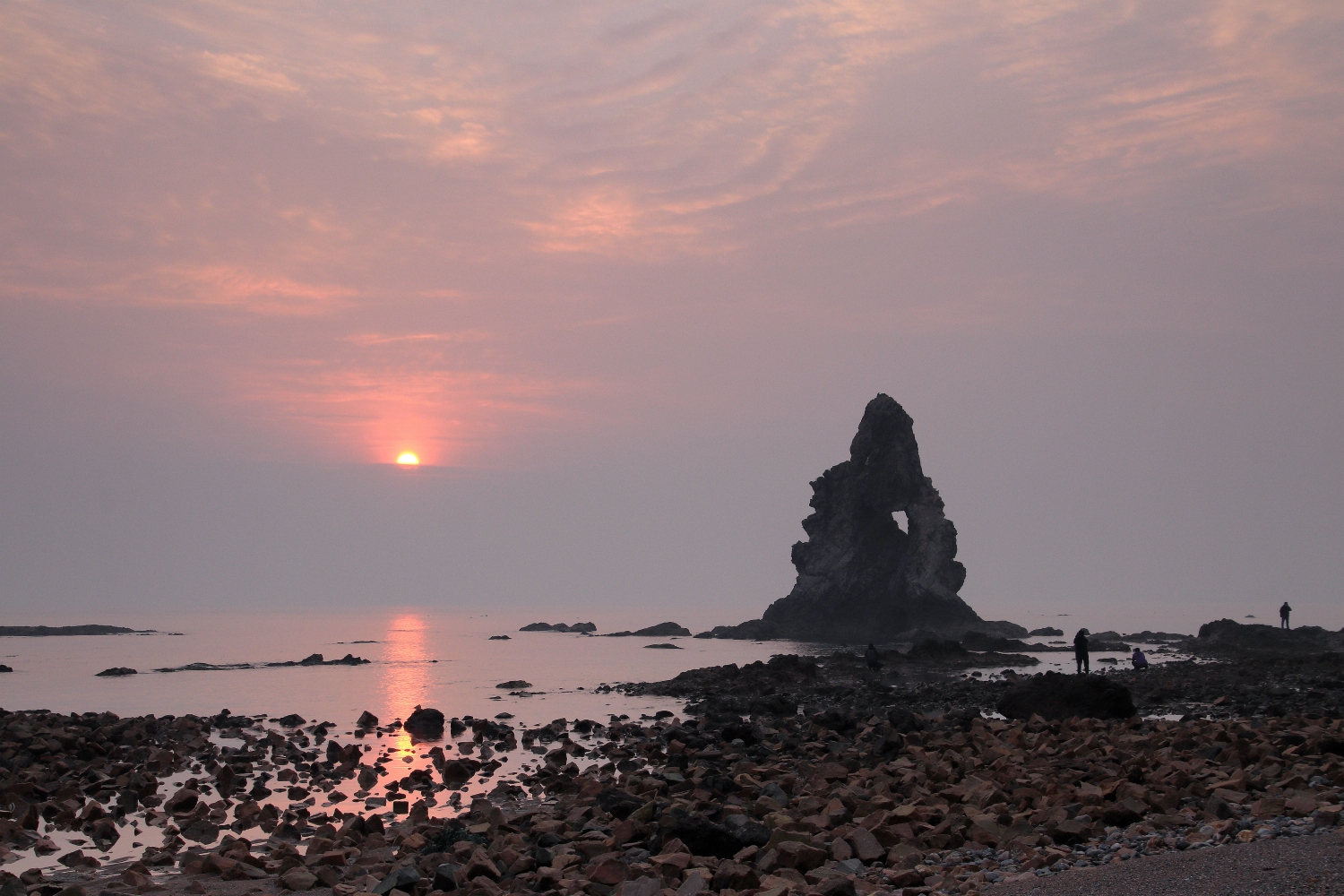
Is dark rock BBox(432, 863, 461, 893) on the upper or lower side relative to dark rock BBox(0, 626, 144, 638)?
upper

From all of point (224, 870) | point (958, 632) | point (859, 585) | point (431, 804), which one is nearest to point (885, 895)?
point (224, 870)

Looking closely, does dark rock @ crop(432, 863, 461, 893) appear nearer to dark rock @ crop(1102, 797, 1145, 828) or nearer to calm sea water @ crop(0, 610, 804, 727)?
dark rock @ crop(1102, 797, 1145, 828)

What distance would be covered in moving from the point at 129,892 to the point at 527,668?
55949mm

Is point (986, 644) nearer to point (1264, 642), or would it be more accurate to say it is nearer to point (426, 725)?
point (1264, 642)

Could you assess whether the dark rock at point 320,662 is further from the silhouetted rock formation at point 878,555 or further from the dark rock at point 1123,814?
the dark rock at point 1123,814

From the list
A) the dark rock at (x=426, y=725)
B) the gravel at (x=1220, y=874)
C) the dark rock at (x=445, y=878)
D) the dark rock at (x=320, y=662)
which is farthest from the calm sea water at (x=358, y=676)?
the gravel at (x=1220, y=874)

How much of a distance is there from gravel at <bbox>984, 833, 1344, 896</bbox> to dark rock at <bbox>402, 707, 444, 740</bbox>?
2474cm

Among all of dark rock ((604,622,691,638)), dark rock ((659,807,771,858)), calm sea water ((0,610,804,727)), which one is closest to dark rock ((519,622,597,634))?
dark rock ((604,622,691,638))

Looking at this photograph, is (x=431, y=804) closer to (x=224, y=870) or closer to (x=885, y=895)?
(x=224, y=870)

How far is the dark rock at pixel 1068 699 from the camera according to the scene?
26531 mm

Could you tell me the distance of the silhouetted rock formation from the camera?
96.6 m

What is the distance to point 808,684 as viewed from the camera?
45750mm

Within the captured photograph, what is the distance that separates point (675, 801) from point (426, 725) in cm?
1775

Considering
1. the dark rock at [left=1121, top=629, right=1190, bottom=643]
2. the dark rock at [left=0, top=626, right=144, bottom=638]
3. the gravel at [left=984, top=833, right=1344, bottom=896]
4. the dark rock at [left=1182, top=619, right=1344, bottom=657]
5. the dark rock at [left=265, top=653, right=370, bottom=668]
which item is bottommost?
the dark rock at [left=0, top=626, right=144, bottom=638]
